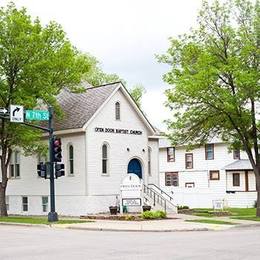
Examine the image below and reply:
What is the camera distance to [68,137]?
36250 mm

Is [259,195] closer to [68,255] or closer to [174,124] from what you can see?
[174,124]

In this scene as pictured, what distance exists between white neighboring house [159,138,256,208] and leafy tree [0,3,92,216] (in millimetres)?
18498

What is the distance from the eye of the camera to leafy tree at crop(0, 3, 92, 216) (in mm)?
32406

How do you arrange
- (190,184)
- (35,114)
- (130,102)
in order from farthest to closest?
(190,184) < (130,102) < (35,114)

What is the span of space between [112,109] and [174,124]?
5.04 meters

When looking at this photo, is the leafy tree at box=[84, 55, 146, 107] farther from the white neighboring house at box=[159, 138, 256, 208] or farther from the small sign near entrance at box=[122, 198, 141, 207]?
the small sign near entrance at box=[122, 198, 141, 207]

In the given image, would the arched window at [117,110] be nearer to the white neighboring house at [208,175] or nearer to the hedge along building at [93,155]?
the hedge along building at [93,155]

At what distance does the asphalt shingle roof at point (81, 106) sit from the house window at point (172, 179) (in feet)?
84.9

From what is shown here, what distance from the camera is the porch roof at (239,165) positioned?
5456 centimetres

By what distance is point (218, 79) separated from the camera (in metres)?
31.0

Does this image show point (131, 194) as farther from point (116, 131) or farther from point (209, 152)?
point (209, 152)

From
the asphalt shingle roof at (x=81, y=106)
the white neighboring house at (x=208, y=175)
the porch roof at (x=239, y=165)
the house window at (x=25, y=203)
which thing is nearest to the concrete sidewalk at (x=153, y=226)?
the asphalt shingle roof at (x=81, y=106)

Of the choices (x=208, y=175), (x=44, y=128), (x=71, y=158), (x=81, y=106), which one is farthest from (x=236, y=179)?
(x=44, y=128)

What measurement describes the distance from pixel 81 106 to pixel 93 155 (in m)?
3.70
